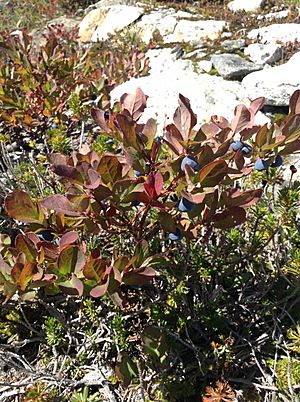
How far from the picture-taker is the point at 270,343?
1.85 m

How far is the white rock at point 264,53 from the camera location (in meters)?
4.86

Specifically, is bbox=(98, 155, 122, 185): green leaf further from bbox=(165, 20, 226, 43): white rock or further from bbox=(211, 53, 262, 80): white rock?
bbox=(165, 20, 226, 43): white rock

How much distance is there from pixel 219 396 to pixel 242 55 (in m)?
4.29

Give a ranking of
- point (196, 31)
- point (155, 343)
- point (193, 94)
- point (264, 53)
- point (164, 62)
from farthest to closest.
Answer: point (196, 31)
point (164, 62)
point (264, 53)
point (193, 94)
point (155, 343)

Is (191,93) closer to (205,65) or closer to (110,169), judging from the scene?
(205,65)

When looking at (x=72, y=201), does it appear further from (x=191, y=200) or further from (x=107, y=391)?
(x=107, y=391)

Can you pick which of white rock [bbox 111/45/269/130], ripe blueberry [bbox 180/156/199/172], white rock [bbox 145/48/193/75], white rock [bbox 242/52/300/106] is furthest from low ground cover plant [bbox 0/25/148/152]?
ripe blueberry [bbox 180/156/199/172]

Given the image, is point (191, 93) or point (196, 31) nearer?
point (191, 93)

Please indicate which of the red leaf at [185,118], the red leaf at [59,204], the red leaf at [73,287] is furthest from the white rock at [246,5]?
the red leaf at [73,287]

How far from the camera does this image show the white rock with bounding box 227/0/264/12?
296 inches

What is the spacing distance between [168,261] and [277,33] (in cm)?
503

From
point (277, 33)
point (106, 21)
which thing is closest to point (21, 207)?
point (277, 33)

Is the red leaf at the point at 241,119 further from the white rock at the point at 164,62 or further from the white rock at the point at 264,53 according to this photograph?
the white rock at the point at 264,53

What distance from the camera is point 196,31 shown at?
243 inches
